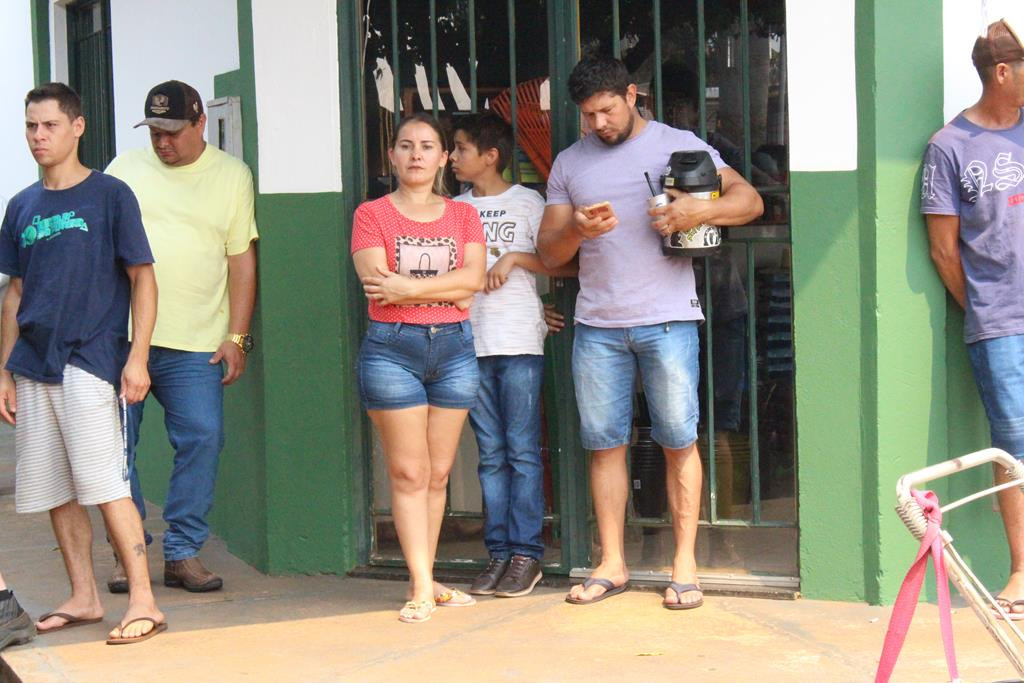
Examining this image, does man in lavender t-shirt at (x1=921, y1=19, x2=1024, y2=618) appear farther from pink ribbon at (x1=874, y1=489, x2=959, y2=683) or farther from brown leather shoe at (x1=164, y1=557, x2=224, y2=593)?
brown leather shoe at (x1=164, y1=557, x2=224, y2=593)

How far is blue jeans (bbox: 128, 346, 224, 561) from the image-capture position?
235 inches

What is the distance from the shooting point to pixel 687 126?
18.9 feet

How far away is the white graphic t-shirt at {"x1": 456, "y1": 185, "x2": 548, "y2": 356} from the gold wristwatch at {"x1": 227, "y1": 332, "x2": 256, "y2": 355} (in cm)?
102

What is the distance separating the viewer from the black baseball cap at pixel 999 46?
5.06 m

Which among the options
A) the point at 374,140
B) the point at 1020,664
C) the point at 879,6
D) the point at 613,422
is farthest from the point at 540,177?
the point at 1020,664

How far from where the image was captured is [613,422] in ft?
18.2

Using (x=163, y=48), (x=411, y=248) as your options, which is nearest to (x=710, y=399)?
(x=411, y=248)

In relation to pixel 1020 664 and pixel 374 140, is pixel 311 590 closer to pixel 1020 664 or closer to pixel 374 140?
pixel 374 140

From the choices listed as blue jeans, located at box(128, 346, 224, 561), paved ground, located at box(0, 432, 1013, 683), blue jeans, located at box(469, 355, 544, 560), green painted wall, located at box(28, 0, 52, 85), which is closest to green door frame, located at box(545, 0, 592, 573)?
blue jeans, located at box(469, 355, 544, 560)

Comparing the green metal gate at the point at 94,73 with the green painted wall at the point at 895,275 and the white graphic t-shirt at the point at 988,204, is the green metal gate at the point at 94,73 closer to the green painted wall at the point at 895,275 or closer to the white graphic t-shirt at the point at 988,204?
the green painted wall at the point at 895,275

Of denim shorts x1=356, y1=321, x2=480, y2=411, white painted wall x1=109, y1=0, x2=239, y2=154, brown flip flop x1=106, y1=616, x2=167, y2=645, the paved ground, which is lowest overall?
the paved ground

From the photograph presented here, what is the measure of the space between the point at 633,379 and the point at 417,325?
88 centimetres

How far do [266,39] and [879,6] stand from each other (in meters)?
2.51

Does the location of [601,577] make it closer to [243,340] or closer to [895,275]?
[895,275]
